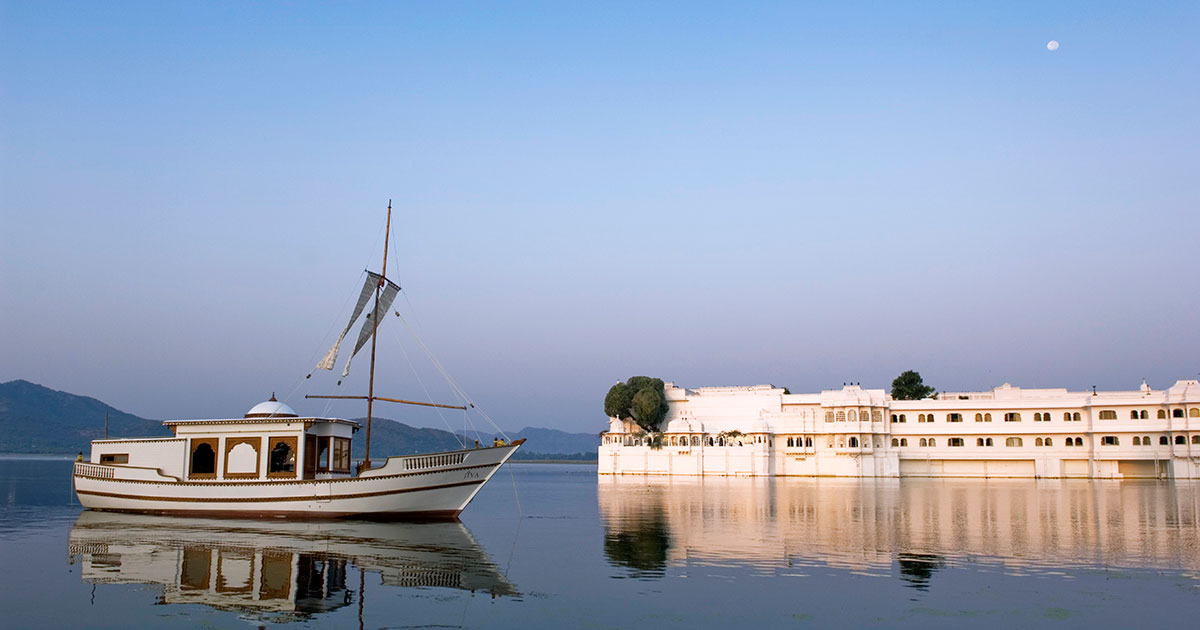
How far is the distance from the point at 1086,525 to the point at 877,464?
50.6 meters

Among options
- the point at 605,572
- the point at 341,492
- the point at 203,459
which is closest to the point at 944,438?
the point at 341,492

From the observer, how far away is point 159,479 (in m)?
30.6

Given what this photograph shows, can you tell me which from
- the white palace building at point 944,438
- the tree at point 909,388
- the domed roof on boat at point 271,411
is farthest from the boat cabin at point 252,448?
the tree at point 909,388

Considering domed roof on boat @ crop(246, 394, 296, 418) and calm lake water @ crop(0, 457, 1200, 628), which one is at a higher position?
domed roof on boat @ crop(246, 394, 296, 418)

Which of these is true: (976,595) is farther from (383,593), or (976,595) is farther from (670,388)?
(670,388)

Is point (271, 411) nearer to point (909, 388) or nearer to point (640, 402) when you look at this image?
point (640, 402)

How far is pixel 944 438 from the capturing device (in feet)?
264

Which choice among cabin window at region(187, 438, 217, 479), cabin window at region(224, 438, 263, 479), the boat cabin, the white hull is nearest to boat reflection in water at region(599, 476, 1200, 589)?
the white hull

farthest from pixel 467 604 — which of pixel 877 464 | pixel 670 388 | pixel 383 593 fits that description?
pixel 670 388

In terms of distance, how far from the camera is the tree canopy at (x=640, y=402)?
86875 millimetres

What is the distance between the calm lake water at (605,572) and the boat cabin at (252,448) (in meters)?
2.00

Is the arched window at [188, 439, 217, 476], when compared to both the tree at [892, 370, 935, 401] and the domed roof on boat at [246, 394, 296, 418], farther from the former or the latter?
the tree at [892, 370, 935, 401]

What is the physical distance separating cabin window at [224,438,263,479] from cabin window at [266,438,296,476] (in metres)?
0.46

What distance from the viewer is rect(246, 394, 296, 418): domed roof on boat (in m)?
30.5
